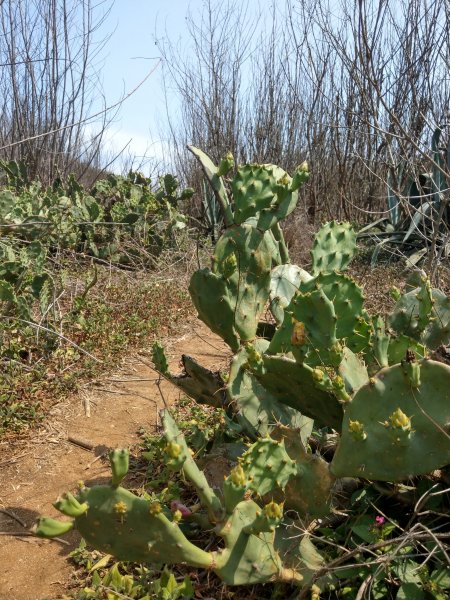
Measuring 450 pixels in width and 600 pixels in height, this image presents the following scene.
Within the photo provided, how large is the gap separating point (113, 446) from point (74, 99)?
5.83 meters

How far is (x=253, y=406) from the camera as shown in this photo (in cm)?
208

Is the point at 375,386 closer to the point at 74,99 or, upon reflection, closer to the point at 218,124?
the point at 74,99

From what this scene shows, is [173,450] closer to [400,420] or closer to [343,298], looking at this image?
[400,420]

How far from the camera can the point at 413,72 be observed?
17.2ft

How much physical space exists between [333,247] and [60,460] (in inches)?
60.6

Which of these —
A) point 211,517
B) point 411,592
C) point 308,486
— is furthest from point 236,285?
point 411,592

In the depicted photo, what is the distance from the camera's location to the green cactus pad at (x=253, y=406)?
6.76 feet

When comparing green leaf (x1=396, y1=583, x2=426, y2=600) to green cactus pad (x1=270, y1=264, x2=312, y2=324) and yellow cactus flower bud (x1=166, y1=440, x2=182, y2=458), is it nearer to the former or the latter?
yellow cactus flower bud (x1=166, y1=440, x2=182, y2=458)

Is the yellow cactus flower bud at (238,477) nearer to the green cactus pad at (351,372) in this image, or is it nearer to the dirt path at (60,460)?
the green cactus pad at (351,372)

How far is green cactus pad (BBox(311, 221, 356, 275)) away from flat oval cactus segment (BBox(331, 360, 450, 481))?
784mm

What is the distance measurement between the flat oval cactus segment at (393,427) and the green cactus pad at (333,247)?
2.57ft

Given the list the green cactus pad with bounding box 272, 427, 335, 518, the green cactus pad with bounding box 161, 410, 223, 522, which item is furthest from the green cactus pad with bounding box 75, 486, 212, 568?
the green cactus pad with bounding box 272, 427, 335, 518

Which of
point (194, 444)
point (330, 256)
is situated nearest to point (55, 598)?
point (194, 444)

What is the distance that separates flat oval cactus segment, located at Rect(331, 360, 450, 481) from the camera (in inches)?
60.5
